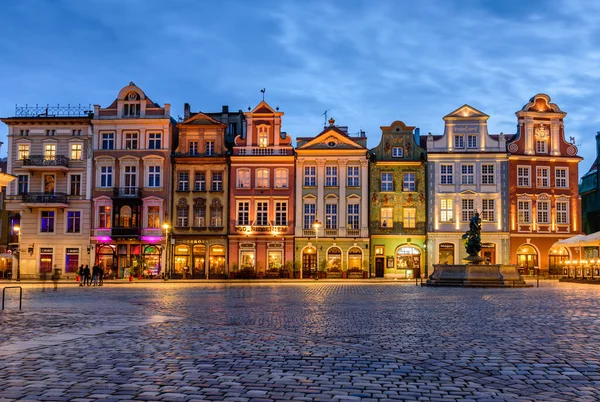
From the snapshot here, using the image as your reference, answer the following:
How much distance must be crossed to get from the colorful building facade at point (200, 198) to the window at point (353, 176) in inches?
404

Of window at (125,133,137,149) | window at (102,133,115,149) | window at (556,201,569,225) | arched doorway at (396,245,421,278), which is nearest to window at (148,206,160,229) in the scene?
window at (125,133,137,149)

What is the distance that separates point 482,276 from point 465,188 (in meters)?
21.8

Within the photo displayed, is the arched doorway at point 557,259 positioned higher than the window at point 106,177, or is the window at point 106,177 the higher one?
the window at point 106,177

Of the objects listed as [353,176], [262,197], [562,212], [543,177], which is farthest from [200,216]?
[562,212]

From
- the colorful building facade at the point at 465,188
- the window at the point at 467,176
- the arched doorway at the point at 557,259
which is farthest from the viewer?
the window at the point at 467,176

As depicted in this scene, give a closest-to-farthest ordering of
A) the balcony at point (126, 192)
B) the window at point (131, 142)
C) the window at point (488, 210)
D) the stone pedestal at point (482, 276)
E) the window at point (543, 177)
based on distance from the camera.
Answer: the stone pedestal at point (482, 276) → the window at point (488, 210) → the balcony at point (126, 192) → the window at point (543, 177) → the window at point (131, 142)

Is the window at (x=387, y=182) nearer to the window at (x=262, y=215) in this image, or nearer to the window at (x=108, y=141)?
the window at (x=262, y=215)

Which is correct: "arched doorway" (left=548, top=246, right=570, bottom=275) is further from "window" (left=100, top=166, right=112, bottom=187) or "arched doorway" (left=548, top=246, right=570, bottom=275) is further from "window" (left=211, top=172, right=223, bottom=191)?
"window" (left=100, top=166, right=112, bottom=187)

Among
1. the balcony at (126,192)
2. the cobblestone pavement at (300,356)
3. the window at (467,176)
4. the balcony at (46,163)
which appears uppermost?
the balcony at (46,163)

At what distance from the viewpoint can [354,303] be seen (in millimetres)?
22922

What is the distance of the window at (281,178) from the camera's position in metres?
57.3

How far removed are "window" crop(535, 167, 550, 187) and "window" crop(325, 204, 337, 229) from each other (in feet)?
55.7

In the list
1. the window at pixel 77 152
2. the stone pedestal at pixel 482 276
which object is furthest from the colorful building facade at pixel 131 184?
the stone pedestal at pixel 482 276

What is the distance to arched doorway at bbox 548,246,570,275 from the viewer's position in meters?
55.4
